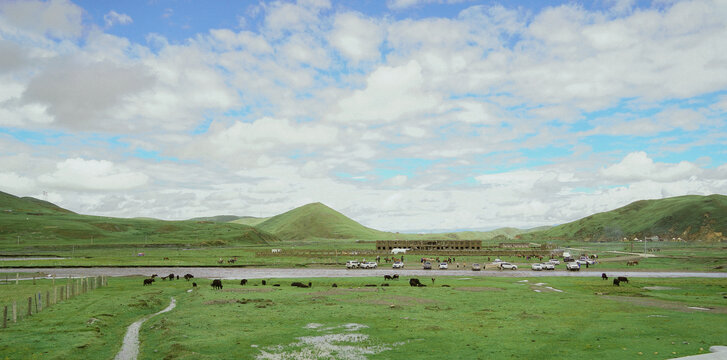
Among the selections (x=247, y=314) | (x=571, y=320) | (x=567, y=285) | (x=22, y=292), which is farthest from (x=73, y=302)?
(x=567, y=285)

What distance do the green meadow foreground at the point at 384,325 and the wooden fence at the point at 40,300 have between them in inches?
43.6

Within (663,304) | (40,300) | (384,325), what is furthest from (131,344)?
(663,304)

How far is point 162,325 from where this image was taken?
3759cm

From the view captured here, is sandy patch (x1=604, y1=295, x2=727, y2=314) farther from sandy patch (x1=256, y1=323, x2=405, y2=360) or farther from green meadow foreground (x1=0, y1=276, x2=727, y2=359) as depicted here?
sandy patch (x1=256, y1=323, x2=405, y2=360)

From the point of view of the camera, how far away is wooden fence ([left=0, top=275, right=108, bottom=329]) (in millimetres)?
38322

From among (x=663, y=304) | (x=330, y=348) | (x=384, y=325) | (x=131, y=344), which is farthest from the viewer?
(x=663, y=304)

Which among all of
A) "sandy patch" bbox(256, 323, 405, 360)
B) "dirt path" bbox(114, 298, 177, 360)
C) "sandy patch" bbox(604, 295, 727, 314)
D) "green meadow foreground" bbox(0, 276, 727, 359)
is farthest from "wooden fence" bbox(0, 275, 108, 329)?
"sandy patch" bbox(604, 295, 727, 314)

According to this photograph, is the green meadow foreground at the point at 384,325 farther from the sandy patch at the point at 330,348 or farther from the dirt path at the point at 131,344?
the dirt path at the point at 131,344

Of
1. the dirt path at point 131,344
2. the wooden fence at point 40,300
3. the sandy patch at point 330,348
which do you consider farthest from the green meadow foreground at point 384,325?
the wooden fence at point 40,300

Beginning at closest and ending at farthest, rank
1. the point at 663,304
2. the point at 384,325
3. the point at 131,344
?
1. the point at 131,344
2. the point at 384,325
3. the point at 663,304

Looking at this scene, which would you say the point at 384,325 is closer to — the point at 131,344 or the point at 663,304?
the point at 131,344

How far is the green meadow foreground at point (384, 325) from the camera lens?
91.1ft

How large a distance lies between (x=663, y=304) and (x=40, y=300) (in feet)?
204

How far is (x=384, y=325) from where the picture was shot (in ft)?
117
